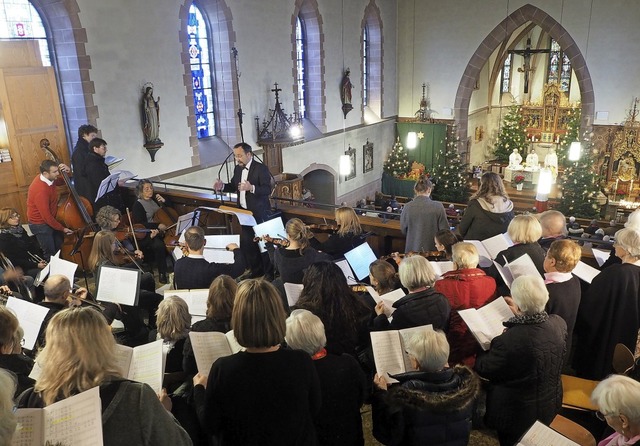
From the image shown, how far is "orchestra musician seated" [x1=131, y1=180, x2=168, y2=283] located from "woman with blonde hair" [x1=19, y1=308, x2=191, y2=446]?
4142 mm

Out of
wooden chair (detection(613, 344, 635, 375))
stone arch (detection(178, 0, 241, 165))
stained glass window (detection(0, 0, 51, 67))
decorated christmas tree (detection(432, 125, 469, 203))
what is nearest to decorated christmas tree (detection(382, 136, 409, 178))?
decorated christmas tree (detection(432, 125, 469, 203))

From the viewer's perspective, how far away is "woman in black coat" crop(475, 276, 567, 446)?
262cm

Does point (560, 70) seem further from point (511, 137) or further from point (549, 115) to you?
point (511, 137)

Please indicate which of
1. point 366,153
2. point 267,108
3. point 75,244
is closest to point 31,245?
point 75,244

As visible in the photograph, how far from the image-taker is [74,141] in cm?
790

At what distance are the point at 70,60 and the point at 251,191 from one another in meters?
3.98

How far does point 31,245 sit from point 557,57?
66.0 feet

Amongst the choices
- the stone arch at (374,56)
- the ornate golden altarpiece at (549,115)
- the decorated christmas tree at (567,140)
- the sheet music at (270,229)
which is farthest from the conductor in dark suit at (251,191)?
the ornate golden altarpiece at (549,115)

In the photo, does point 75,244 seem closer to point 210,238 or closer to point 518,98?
point 210,238

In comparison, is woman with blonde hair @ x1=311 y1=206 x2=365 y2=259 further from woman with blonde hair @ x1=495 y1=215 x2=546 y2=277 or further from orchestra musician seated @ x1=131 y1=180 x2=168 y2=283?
orchestra musician seated @ x1=131 y1=180 x2=168 y2=283

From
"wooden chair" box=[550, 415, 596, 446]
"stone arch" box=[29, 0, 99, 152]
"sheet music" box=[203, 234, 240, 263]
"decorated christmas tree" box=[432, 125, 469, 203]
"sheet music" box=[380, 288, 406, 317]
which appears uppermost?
"stone arch" box=[29, 0, 99, 152]

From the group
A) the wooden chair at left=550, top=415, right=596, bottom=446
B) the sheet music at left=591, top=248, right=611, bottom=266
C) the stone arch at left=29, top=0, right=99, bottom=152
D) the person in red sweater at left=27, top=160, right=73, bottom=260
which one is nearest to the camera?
the wooden chair at left=550, top=415, right=596, bottom=446

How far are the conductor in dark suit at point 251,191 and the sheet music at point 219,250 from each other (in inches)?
34.2

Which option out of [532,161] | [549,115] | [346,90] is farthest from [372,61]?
[549,115]
